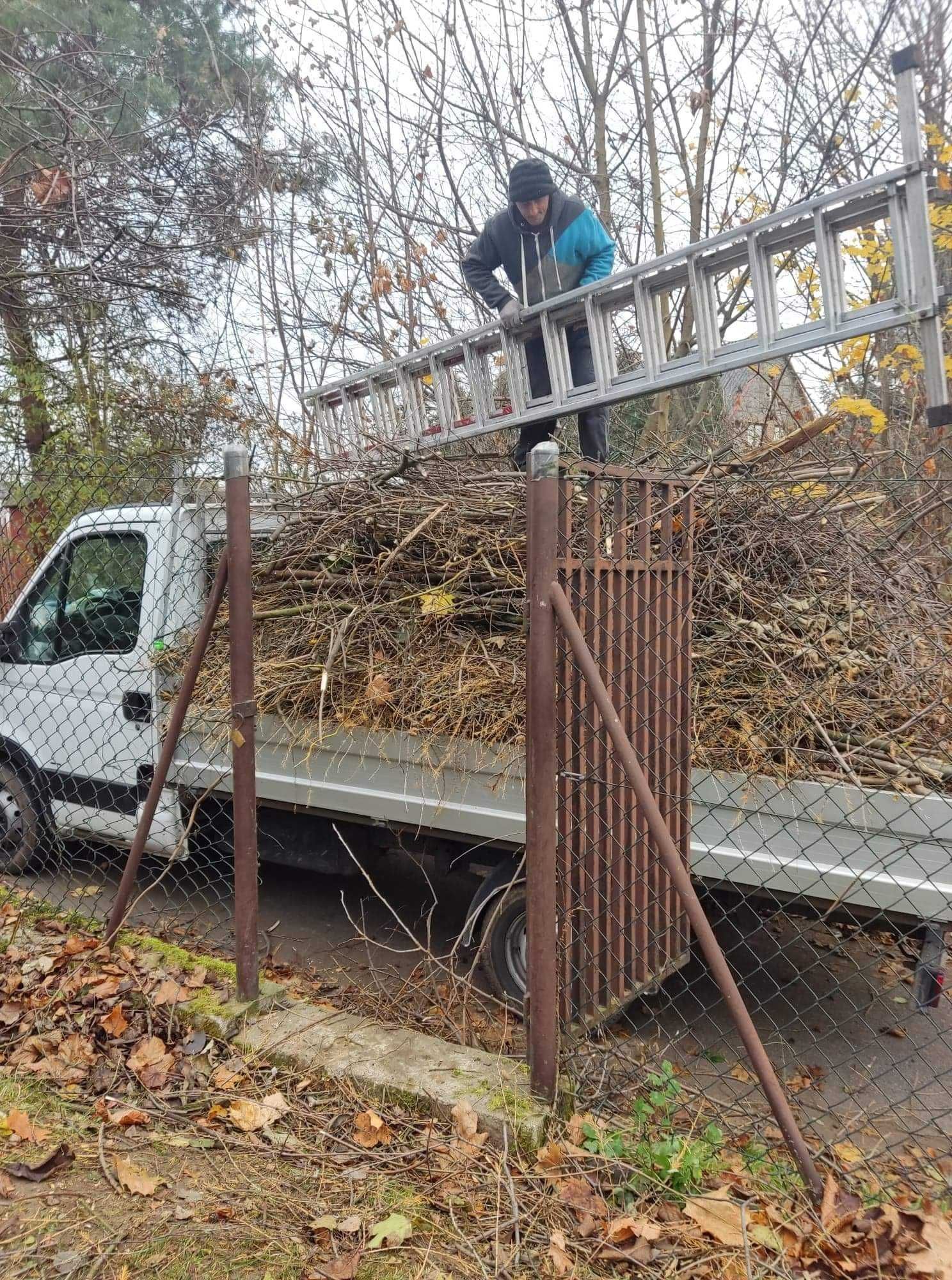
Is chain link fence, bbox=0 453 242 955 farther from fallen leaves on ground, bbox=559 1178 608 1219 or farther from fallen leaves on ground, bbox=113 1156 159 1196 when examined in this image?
fallen leaves on ground, bbox=559 1178 608 1219

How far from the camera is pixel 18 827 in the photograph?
4805 millimetres

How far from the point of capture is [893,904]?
2783 mm

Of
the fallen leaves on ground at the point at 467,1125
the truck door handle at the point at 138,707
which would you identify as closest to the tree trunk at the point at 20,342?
the truck door handle at the point at 138,707

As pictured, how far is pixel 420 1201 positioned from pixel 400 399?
455 cm

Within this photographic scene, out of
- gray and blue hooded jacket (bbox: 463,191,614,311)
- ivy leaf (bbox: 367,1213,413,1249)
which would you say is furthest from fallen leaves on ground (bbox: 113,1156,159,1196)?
gray and blue hooded jacket (bbox: 463,191,614,311)

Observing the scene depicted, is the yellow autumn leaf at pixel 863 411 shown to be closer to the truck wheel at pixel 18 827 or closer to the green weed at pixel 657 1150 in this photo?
the green weed at pixel 657 1150

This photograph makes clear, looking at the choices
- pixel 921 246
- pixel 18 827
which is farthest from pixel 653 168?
pixel 18 827

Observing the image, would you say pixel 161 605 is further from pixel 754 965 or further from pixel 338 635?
pixel 754 965

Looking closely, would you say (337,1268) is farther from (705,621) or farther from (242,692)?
(705,621)

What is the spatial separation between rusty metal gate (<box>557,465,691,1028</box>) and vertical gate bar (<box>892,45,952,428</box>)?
108 centimetres

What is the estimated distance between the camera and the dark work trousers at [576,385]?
4.78 metres

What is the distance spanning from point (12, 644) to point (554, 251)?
383 cm

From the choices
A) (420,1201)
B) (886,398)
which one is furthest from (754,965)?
(886,398)

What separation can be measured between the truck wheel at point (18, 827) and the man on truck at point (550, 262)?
10.8 ft
